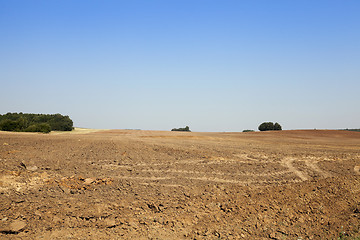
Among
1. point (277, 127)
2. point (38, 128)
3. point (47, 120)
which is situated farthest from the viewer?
point (277, 127)

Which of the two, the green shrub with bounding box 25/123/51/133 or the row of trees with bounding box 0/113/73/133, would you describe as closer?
the green shrub with bounding box 25/123/51/133

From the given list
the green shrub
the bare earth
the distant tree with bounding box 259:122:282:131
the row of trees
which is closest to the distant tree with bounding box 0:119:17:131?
the row of trees

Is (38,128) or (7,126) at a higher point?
(7,126)

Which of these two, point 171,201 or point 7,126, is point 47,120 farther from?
point 171,201

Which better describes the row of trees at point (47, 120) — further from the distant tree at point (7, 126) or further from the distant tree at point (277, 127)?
the distant tree at point (277, 127)

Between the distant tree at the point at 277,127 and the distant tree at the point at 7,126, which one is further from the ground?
the distant tree at the point at 277,127

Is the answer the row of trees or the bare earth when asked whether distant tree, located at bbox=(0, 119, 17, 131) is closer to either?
the row of trees

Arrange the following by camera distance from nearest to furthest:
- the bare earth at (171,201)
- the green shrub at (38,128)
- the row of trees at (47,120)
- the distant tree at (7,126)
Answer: the bare earth at (171,201)
the distant tree at (7,126)
the green shrub at (38,128)
the row of trees at (47,120)

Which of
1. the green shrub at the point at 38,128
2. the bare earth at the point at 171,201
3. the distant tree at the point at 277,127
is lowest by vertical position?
the bare earth at the point at 171,201

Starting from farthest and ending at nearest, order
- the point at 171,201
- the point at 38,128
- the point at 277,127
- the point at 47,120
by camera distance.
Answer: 1. the point at 277,127
2. the point at 47,120
3. the point at 38,128
4. the point at 171,201

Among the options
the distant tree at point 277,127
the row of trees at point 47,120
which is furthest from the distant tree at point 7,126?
the distant tree at point 277,127

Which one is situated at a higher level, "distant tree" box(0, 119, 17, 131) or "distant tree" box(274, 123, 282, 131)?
"distant tree" box(274, 123, 282, 131)

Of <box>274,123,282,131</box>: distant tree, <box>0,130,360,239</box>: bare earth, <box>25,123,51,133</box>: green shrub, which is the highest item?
<box>274,123,282,131</box>: distant tree

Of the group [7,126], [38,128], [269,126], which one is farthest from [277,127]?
[7,126]
